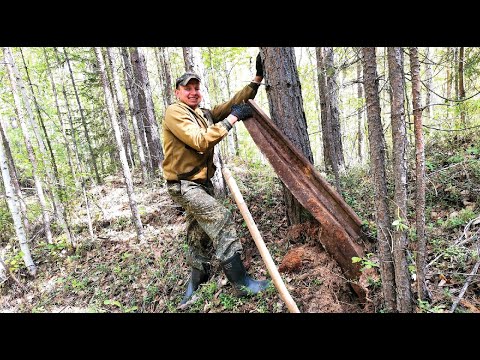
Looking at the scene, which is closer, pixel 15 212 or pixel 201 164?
pixel 201 164

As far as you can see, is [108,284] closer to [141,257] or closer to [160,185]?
[141,257]

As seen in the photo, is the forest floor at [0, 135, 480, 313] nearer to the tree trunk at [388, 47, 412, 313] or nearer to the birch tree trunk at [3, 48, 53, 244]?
the tree trunk at [388, 47, 412, 313]

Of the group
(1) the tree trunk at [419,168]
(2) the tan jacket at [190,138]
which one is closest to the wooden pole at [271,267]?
(2) the tan jacket at [190,138]

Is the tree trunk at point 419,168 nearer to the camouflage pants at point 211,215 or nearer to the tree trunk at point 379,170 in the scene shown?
the tree trunk at point 379,170

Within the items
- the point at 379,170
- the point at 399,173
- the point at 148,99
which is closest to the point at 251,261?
the point at 379,170

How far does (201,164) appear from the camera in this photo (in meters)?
4.29

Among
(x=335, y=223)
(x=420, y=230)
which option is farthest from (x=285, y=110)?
(x=420, y=230)

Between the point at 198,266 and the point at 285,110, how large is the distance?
289 centimetres

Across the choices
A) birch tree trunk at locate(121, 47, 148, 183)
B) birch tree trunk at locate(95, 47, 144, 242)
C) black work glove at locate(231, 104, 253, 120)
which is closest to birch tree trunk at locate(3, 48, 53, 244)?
birch tree trunk at locate(95, 47, 144, 242)

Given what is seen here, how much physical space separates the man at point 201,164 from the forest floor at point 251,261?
0.52 m

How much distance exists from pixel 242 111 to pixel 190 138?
0.94 metres

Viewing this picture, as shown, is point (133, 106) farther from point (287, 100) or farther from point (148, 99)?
point (287, 100)

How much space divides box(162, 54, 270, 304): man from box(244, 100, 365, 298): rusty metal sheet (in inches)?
16.9

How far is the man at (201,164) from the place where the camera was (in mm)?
3826
